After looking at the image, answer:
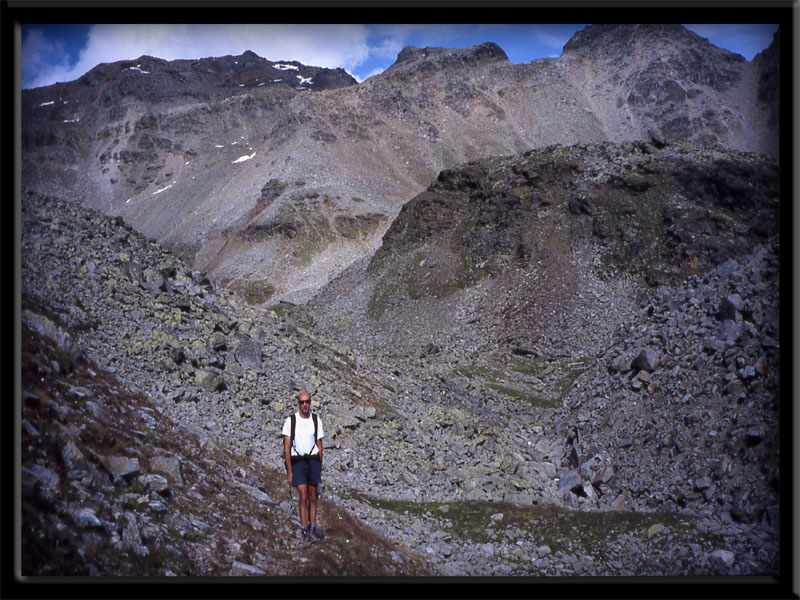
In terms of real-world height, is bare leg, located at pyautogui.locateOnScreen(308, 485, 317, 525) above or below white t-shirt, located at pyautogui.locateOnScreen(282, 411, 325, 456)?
below

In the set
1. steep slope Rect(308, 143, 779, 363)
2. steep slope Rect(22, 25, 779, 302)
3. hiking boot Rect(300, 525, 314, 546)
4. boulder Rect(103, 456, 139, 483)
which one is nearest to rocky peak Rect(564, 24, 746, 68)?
steep slope Rect(22, 25, 779, 302)

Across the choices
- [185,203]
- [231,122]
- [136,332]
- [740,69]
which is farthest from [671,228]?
[231,122]

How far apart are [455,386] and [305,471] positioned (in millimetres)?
15029

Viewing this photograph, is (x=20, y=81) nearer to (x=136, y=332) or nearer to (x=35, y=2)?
(x=35, y=2)

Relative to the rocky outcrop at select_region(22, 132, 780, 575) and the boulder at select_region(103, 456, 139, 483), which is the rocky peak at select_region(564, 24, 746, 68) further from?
the boulder at select_region(103, 456, 139, 483)

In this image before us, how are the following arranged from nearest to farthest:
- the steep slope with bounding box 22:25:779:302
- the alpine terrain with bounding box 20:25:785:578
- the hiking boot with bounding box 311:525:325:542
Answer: the alpine terrain with bounding box 20:25:785:578
the hiking boot with bounding box 311:525:325:542
the steep slope with bounding box 22:25:779:302

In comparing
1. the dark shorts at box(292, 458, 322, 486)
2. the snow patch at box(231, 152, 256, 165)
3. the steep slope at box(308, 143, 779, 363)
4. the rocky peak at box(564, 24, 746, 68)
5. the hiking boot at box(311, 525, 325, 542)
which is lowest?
the hiking boot at box(311, 525, 325, 542)

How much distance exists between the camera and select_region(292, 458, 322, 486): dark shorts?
8555mm

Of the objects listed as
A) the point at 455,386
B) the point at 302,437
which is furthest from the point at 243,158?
the point at 302,437

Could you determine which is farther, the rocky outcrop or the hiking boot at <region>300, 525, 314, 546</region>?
the hiking boot at <region>300, 525, 314, 546</region>

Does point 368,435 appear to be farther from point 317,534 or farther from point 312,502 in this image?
point 312,502

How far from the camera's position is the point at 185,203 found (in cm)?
11681

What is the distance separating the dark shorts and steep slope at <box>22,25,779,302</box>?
57545mm

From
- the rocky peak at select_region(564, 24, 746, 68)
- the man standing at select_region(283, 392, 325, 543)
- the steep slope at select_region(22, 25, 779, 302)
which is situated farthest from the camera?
the rocky peak at select_region(564, 24, 746, 68)
